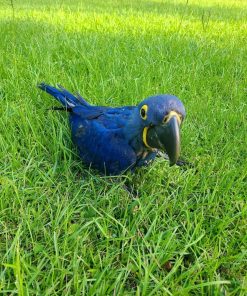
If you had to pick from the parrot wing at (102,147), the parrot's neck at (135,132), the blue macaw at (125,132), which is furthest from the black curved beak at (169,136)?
the parrot wing at (102,147)

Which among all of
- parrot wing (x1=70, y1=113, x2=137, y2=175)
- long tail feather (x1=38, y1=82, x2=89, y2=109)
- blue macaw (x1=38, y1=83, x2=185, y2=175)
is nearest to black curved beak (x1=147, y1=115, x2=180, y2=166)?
blue macaw (x1=38, y1=83, x2=185, y2=175)

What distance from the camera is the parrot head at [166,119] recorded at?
1.63 meters

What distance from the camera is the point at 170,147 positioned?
168cm

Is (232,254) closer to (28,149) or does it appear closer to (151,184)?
(151,184)

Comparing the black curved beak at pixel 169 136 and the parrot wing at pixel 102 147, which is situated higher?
the black curved beak at pixel 169 136

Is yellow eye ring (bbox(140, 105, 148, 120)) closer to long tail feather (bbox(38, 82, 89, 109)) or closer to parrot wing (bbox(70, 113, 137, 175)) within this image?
parrot wing (bbox(70, 113, 137, 175))

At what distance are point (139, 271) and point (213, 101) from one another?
1811 millimetres

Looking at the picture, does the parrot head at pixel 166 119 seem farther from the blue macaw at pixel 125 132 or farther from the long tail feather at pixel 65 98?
the long tail feather at pixel 65 98

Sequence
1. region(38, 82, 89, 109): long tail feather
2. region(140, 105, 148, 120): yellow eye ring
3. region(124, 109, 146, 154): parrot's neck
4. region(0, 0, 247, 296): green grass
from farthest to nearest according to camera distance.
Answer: region(38, 82, 89, 109): long tail feather < region(124, 109, 146, 154): parrot's neck < region(140, 105, 148, 120): yellow eye ring < region(0, 0, 247, 296): green grass

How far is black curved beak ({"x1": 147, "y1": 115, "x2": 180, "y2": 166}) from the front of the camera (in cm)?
163

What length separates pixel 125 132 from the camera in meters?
2.04

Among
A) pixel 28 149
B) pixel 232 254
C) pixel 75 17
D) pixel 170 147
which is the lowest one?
pixel 232 254

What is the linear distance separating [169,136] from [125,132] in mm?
431

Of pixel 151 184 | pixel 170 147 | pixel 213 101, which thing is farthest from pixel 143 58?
pixel 170 147
